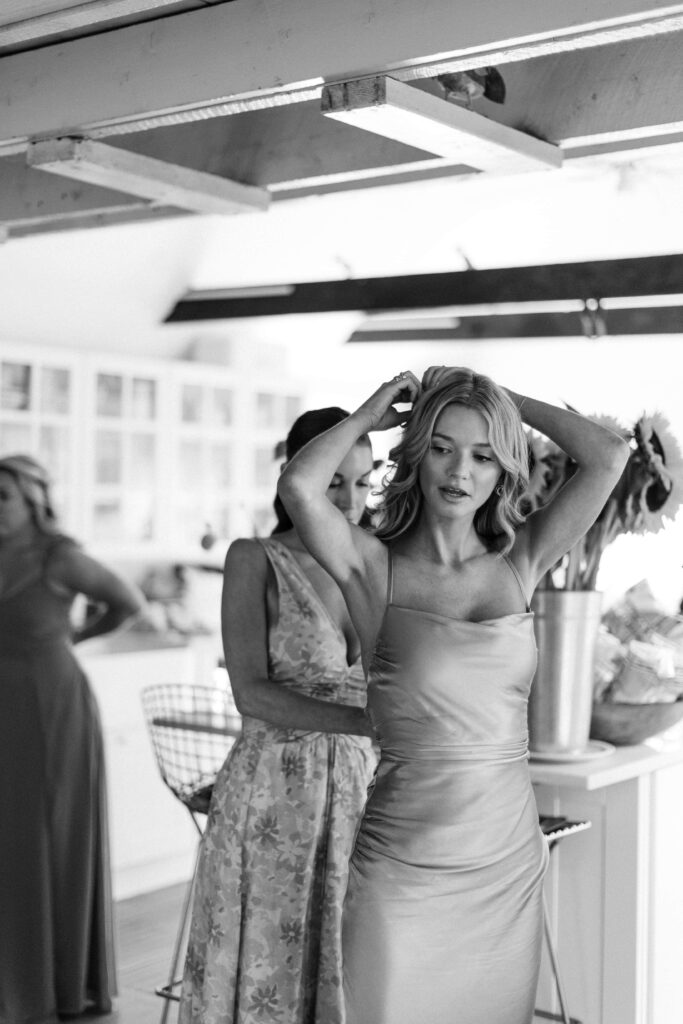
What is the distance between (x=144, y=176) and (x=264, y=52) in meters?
0.55

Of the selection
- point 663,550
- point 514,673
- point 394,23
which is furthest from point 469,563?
point 663,550

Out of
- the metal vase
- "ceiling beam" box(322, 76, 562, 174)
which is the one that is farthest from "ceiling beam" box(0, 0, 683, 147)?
the metal vase

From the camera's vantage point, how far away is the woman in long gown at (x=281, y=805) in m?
2.50

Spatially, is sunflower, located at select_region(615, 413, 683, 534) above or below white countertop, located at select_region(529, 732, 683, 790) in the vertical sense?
above

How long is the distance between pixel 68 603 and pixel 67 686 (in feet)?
0.81

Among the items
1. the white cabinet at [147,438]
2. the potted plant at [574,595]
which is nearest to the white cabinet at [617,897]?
the potted plant at [574,595]

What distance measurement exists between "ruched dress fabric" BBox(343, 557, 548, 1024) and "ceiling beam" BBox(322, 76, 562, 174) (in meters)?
0.77

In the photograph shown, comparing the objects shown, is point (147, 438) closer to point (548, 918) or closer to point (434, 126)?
point (548, 918)

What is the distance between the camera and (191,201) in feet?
8.75

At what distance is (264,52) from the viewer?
203 centimetres

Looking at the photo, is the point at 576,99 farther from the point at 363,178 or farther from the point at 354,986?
the point at 354,986

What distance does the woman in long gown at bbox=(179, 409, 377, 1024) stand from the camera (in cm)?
250

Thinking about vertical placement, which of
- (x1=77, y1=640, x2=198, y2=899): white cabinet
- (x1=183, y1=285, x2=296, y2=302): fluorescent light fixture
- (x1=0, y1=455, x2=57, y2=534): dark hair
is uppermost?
(x1=183, y1=285, x2=296, y2=302): fluorescent light fixture

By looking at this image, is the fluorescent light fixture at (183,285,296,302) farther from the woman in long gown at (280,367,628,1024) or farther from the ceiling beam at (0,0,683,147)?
the woman in long gown at (280,367,628,1024)
